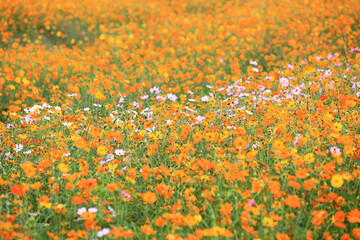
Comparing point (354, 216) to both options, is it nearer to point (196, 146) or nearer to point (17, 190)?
point (196, 146)

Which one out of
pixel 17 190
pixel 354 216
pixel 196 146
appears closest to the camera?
pixel 354 216

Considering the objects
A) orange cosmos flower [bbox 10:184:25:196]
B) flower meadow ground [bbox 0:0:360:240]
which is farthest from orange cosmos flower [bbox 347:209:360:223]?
orange cosmos flower [bbox 10:184:25:196]

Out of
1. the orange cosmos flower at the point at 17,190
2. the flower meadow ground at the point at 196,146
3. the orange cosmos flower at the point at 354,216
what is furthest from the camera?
the orange cosmos flower at the point at 17,190

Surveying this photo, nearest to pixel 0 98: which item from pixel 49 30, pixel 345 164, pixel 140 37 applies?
pixel 140 37

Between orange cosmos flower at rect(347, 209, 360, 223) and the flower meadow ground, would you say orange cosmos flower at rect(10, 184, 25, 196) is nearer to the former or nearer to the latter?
the flower meadow ground

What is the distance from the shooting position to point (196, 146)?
3.52 metres

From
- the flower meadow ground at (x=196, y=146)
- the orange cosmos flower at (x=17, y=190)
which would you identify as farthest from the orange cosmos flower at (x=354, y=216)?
the orange cosmos flower at (x=17, y=190)

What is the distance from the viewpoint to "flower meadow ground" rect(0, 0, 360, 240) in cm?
239

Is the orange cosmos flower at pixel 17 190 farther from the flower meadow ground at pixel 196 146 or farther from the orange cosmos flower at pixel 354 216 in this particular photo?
the orange cosmos flower at pixel 354 216

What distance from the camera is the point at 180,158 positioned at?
9.32ft

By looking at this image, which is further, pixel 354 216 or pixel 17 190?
pixel 17 190

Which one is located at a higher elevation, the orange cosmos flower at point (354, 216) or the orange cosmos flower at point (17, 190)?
the orange cosmos flower at point (17, 190)

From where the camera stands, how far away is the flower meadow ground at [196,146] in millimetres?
2395

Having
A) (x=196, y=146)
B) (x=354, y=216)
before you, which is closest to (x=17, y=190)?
(x=196, y=146)
